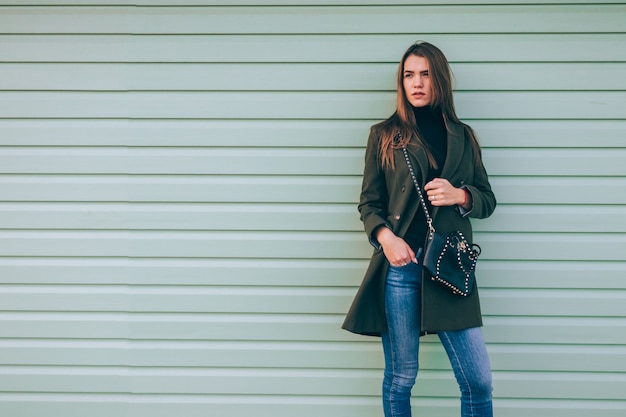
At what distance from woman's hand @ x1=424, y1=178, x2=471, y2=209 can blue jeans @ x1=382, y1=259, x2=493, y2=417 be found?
1.03 ft

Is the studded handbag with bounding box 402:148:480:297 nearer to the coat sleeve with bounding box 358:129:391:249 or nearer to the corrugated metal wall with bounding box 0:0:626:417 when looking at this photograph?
the coat sleeve with bounding box 358:129:391:249

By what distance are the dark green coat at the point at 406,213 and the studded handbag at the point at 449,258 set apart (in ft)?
0.14

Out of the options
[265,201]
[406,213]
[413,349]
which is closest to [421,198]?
[406,213]

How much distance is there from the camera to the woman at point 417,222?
2568mm

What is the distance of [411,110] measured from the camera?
2.78m

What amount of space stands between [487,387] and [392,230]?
823 millimetres

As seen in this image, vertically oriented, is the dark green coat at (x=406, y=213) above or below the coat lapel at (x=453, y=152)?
below

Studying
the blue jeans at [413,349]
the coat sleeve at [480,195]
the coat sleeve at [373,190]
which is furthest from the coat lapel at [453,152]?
the blue jeans at [413,349]

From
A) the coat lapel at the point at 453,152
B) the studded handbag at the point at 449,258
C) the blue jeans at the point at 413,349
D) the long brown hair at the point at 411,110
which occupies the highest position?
the long brown hair at the point at 411,110

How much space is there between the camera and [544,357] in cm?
318

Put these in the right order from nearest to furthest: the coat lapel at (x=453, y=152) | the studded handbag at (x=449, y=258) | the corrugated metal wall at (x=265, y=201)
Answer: the studded handbag at (x=449, y=258)
the coat lapel at (x=453, y=152)
the corrugated metal wall at (x=265, y=201)

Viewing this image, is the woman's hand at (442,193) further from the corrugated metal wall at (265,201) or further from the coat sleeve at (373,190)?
the corrugated metal wall at (265,201)

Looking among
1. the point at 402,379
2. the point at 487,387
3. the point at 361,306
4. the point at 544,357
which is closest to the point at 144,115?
the point at 361,306

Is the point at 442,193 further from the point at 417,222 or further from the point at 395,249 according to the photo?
the point at 395,249
